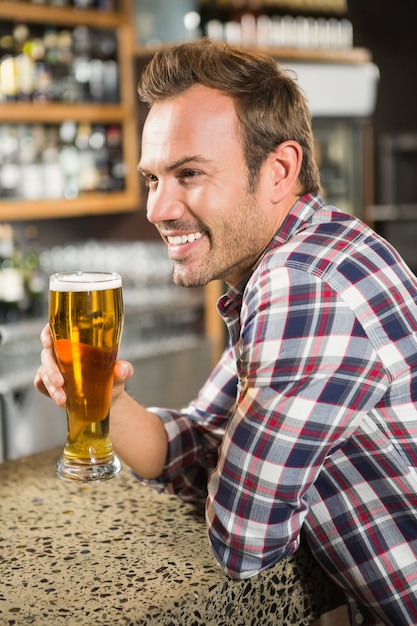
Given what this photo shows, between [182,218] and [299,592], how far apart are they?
0.52 m

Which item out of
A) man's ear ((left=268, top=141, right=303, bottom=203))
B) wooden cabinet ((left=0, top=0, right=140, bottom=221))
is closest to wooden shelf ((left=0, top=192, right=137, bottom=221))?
wooden cabinet ((left=0, top=0, right=140, bottom=221))

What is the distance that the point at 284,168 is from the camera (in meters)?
1.21

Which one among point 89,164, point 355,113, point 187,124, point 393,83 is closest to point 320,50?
point 355,113

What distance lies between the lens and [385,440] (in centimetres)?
100

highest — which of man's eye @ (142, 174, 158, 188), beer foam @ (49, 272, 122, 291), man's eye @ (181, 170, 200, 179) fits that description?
man's eye @ (181, 170, 200, 179)

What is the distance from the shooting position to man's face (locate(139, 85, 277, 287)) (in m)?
1.13

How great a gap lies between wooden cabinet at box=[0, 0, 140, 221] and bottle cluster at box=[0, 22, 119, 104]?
28 millimetres

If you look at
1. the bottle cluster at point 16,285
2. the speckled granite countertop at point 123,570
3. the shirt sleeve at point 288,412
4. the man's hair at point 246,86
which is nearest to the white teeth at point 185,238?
the man's hair at point 246,86

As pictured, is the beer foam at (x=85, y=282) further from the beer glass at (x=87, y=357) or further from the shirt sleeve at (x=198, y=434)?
the shirt sleeve at (x=198, y=434)

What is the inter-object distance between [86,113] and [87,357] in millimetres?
2889

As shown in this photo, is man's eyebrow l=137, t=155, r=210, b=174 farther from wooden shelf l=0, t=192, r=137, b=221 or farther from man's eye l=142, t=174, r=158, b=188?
wooden shelf l=0, t=192, r=137, b=221

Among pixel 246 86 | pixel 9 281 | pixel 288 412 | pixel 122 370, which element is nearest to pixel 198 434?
pixel 122 370

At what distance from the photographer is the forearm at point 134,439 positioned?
1194 millimetres

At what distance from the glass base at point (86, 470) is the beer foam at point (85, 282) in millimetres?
228
